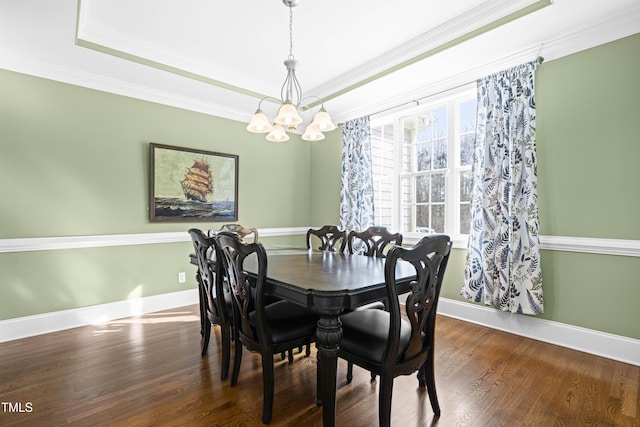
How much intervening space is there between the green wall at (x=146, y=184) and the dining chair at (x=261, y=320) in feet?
7.18

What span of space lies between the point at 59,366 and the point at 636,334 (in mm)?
4463

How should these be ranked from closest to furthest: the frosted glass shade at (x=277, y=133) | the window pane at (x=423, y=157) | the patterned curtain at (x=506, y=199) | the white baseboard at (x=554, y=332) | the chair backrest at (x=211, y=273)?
the chair backrest at (x=211, y=273), the white baseboard at (x=554, y=332), the frosted glass shade at (x=277, y=133), the patterned curtain at (x=506, y=199), the window pane at (x=423, y=157)

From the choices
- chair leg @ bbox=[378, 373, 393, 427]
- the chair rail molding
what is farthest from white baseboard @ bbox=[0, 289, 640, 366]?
chair leg @ bbox=[378, 373, 393, 427]

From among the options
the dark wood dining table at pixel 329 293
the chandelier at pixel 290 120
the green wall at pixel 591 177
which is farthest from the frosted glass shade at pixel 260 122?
the green wall at pixel 591 177

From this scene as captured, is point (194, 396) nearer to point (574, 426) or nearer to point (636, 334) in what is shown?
point (574, 426)

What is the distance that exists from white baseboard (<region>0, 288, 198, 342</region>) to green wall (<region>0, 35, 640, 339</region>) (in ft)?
0.25

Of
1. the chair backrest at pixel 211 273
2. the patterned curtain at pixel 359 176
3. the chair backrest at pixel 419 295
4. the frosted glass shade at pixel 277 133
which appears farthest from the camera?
the patterned curtain at pixel 359 176

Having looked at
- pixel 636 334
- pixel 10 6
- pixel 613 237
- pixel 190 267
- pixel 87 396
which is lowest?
pixel 87 396

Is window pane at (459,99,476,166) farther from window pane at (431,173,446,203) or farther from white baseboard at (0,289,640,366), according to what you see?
white baseboard at (0,289,640,366)

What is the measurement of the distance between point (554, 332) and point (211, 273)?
2.99 metres

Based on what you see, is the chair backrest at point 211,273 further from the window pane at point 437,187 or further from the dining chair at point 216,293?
the window pane at point 437,187

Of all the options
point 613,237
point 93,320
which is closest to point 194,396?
point 93,320

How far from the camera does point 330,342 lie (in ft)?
5.01

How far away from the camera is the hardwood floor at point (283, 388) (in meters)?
1.76
